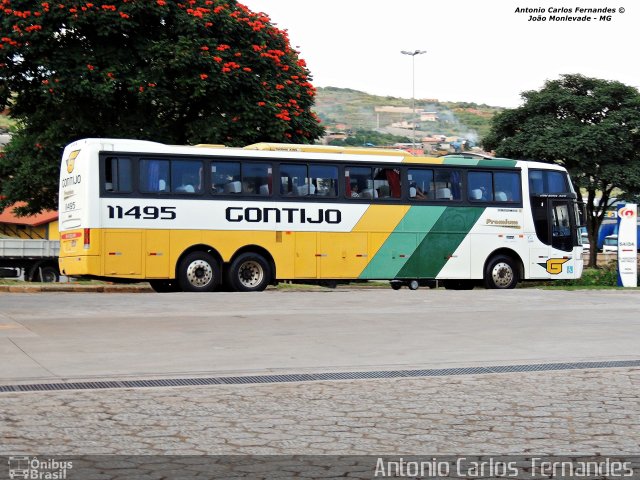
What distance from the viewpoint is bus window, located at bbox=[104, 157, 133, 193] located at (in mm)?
22719

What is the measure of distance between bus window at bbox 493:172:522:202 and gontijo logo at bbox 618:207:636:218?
3229mm

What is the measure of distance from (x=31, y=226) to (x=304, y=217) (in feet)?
144

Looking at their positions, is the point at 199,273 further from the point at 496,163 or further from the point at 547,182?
the point at 547,182

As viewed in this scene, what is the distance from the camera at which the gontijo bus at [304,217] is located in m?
22.8

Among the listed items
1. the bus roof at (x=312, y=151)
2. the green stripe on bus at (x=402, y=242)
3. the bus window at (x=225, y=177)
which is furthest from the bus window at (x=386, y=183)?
the bus window at (x=225, y=177)

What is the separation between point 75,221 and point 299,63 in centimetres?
1124

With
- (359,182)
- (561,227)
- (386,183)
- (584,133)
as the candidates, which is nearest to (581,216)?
(561,227)

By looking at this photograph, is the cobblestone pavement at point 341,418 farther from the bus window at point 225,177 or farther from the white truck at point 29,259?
the white truck at point 29,259

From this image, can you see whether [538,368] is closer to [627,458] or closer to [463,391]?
[463,391]

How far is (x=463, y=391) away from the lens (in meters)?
8.88

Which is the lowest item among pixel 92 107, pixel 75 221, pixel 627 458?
pixel 627 458

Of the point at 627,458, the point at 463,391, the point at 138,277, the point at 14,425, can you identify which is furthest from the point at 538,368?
the point at 138,277

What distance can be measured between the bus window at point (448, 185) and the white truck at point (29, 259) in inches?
739

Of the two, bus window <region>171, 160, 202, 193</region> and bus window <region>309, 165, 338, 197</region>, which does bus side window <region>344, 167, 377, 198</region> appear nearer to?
bus window <region>309, 165, 338, 197</region>
